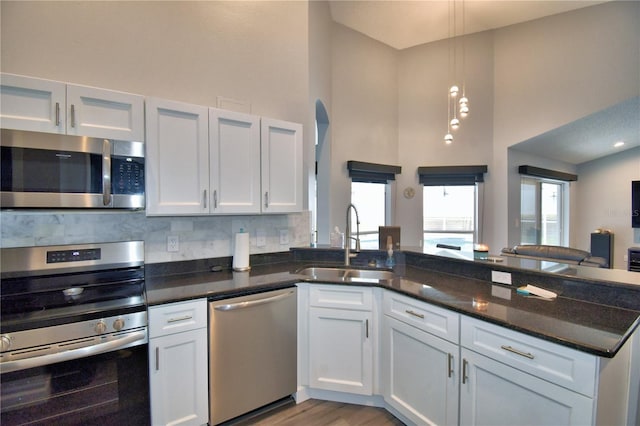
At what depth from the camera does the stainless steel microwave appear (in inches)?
58.2

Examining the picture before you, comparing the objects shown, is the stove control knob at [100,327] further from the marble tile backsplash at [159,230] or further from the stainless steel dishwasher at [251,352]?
the marble tile backsplash at [159,230]

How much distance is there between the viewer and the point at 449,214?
17.1ft

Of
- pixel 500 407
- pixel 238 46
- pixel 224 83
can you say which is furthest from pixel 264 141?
pixel 500 407

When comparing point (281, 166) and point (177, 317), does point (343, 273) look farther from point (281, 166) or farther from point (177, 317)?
point (177, 317)

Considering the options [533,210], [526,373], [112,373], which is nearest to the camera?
[526,373]

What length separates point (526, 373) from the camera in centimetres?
125

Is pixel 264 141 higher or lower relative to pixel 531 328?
higher

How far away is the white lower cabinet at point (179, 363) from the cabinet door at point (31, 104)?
3.72ft

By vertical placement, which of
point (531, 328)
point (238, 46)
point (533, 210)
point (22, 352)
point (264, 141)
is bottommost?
point (22, 352)

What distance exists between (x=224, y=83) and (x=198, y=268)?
1530mm

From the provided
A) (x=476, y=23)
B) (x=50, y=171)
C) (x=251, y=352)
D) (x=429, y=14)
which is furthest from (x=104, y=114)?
(x=476, y=23)

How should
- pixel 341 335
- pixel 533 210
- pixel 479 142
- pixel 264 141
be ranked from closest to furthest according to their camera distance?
pixel 341 335, pixel 264 141, pixel 479 142, pixel 533 210

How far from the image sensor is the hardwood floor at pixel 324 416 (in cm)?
196

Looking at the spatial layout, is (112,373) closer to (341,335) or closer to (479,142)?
(341,335)
